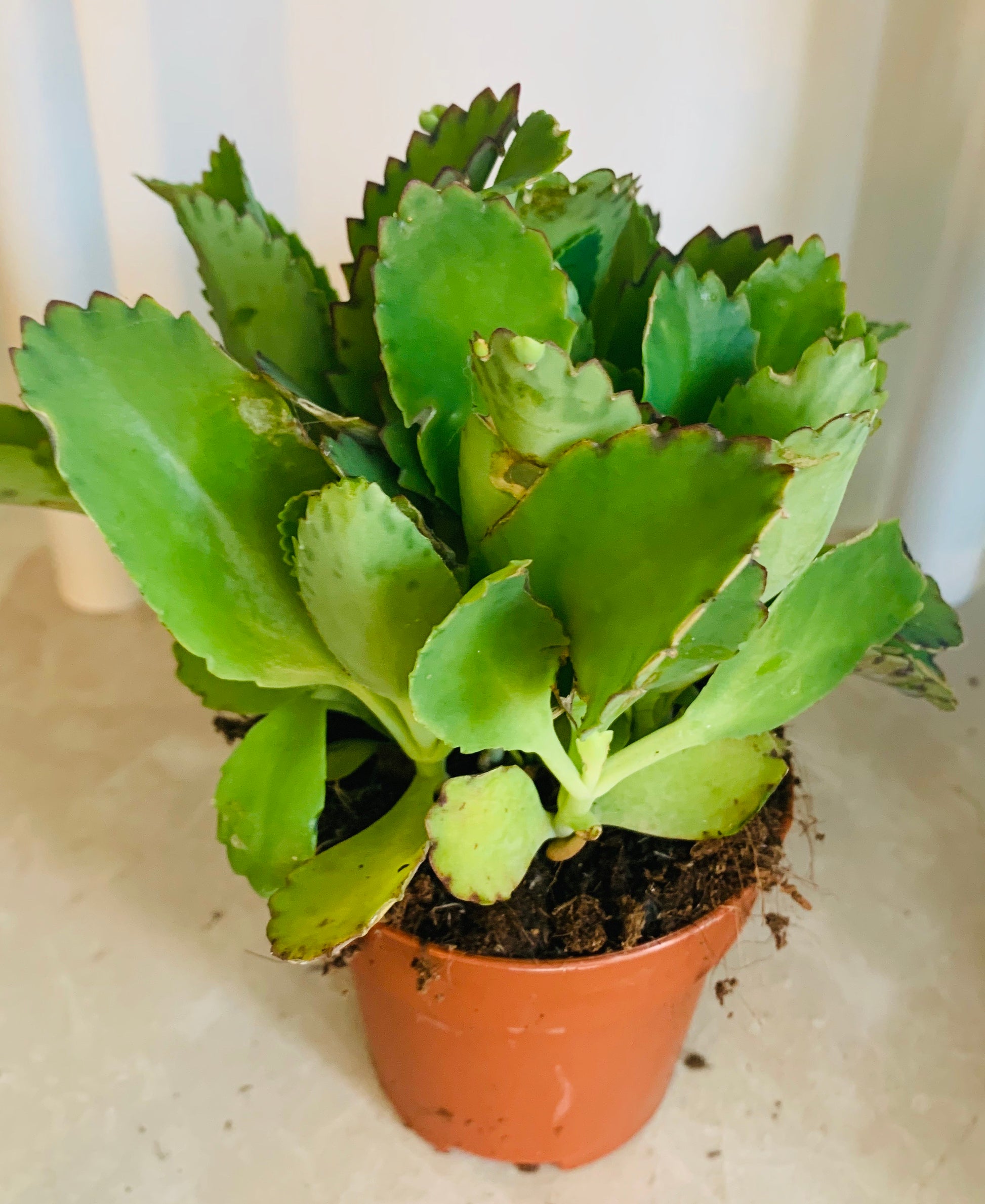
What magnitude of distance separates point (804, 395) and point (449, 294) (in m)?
0.14

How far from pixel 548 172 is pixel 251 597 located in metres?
0.23

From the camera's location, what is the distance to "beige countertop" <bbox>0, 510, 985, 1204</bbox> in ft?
2.16

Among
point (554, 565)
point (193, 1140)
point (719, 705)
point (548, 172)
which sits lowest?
point (193, 1140)

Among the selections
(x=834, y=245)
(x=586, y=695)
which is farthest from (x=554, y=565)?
(x=834, y=245)

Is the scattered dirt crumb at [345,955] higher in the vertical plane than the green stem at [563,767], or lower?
lower

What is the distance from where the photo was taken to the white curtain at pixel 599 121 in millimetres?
771

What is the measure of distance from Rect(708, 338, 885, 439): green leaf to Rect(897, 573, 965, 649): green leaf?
18 cm

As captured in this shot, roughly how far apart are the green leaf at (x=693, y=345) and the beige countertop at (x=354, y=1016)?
36 cm

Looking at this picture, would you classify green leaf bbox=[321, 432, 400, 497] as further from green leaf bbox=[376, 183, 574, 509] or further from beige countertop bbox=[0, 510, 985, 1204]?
beige countertop bbox=[0, 510, 985, 1204]

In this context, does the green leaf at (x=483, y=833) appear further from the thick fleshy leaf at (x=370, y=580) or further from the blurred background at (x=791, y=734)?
the blurred background at (x=791, y=734)

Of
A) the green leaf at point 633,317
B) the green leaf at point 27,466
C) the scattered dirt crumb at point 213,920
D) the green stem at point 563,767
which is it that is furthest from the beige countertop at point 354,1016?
the green leaf at point 27,466

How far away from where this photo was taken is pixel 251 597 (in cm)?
42

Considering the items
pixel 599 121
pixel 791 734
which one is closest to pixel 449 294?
pixel 599 121

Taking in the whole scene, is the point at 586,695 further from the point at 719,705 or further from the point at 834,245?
the point at 834,245
